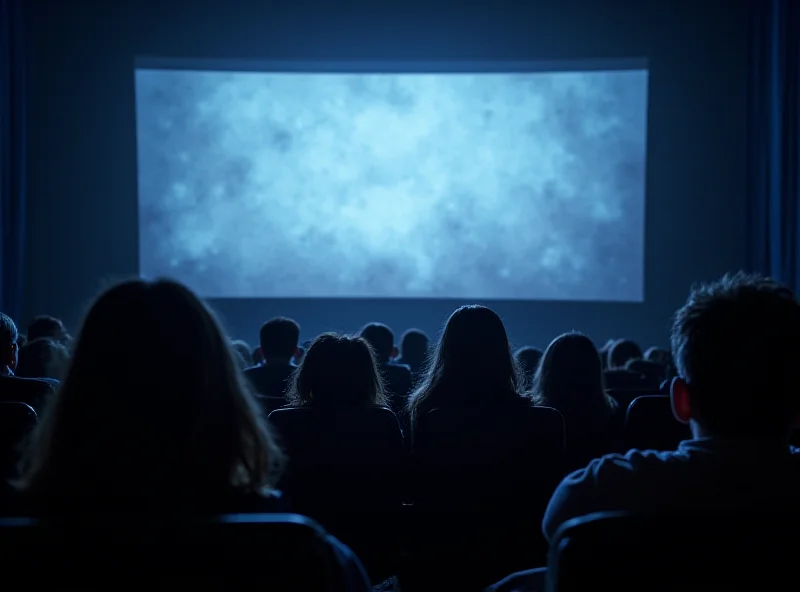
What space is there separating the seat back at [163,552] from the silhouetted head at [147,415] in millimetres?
221

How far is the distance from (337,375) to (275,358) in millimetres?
1393

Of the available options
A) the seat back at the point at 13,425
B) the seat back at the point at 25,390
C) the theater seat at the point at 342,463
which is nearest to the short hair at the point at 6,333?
the seat back at the point at 25,390

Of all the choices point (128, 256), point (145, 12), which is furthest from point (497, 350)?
point (145, 12)

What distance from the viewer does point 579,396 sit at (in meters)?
2.83

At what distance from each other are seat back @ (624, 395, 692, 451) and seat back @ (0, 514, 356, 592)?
5.92 feet

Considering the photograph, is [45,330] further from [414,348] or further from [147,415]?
[147,415]

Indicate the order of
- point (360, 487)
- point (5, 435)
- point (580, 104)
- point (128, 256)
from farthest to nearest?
point (128, 256), point (580, 104), point (360, 487), point (5, 435)

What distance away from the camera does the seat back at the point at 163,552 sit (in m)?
0.91

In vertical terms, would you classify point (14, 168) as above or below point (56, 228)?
above

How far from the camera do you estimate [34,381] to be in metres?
2.61

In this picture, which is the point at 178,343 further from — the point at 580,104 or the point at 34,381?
the point at 580,104

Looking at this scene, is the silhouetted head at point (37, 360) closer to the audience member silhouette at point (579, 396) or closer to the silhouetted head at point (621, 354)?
the audience member silhouette at point (579, 396)

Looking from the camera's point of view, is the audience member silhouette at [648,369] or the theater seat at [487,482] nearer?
the theater seat at [487,482]

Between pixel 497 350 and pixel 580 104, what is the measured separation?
6.37 meters
